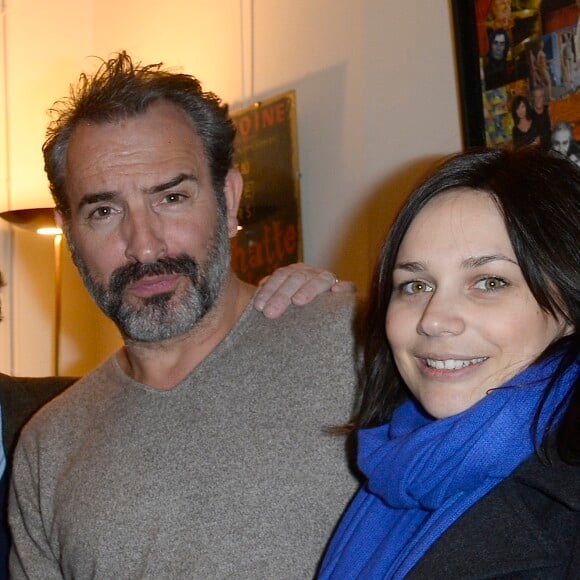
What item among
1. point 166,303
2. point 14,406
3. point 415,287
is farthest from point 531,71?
point 14,406

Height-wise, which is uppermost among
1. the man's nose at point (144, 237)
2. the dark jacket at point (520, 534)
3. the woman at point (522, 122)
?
the woman at point (522, 122)

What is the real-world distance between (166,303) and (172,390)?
0.54 ft

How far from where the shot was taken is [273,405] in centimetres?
173

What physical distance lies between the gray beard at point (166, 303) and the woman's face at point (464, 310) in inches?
24.4

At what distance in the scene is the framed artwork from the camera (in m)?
2.27

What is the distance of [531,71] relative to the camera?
238 centimetres

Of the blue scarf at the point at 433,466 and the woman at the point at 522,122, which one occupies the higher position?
the woman at the point at 522,122

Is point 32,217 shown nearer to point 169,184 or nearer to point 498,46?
point 498,46

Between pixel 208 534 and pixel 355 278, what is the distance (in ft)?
5.16

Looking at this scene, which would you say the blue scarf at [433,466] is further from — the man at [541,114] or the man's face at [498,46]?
the man's face at [498,46]

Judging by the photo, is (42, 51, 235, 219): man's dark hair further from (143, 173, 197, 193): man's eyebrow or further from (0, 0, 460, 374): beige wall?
(0, 0, 460, 374): beige wall

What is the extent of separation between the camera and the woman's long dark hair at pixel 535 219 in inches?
47.2

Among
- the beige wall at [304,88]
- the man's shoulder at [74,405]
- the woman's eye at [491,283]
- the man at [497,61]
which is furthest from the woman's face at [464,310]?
the beige wall at [304,88]

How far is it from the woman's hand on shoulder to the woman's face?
1.90 feet
